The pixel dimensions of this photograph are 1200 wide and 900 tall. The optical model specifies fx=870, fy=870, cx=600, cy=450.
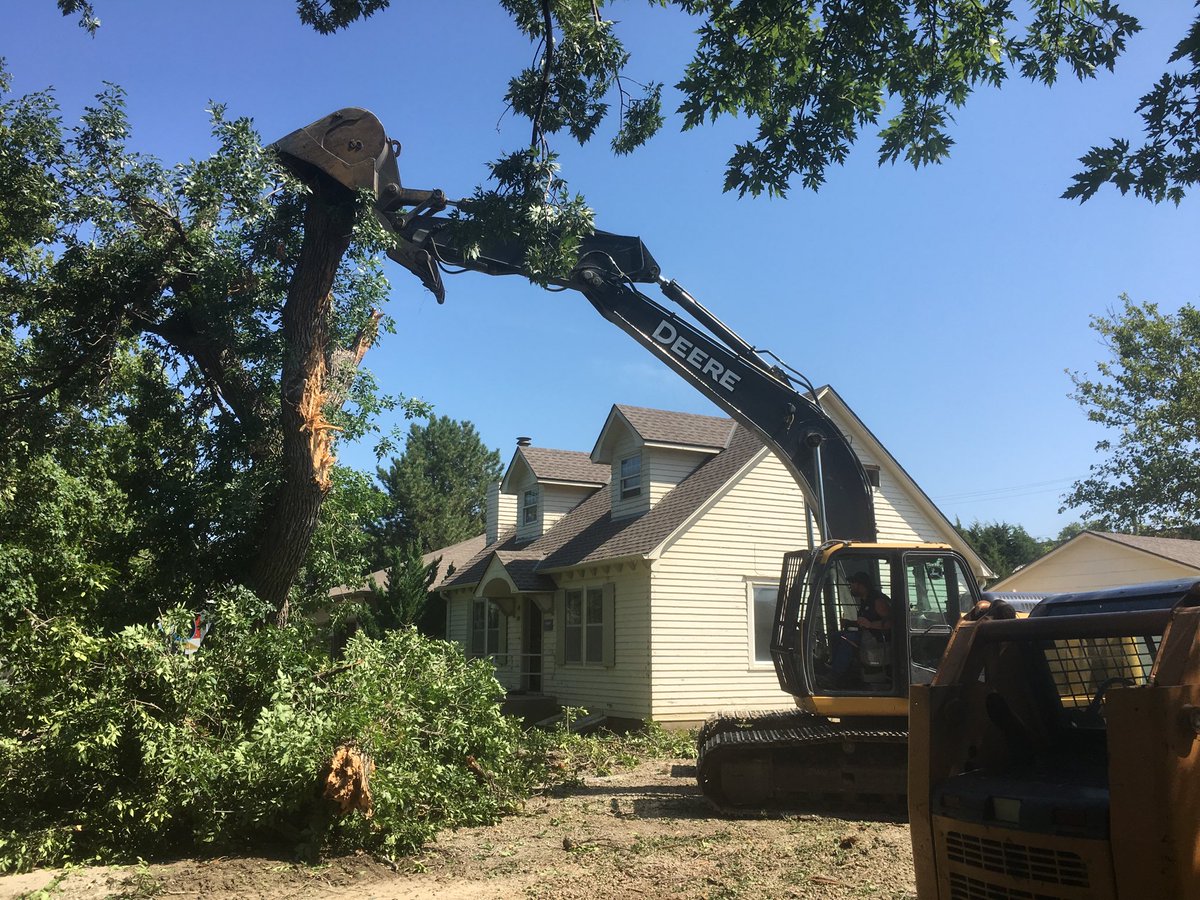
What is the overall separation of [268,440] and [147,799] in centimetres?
377

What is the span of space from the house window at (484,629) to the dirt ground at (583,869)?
45.9ft

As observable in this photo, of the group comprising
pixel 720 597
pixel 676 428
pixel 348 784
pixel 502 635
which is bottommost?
pixel 348 784

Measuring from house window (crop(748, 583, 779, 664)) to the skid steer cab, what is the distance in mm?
12425

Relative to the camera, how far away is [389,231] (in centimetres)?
923

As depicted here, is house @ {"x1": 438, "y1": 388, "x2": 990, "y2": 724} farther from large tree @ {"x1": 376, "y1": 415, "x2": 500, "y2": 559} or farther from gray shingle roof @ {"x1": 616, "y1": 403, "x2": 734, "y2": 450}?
large tree @ {"x1": 376, "y1": 415, "x2": 500, "y2": 559}

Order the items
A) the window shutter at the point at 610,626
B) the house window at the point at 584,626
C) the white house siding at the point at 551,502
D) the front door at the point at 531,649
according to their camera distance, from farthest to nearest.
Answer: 1. the white house siding at the point at 551,502
2. the front door at the point at 531,649
3. the house window at the point at 584,626
4. the window shutter at the point at 610,626

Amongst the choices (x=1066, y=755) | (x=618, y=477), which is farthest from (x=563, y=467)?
(x=1066, y=755)

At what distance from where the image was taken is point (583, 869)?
255 inches

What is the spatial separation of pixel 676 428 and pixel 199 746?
44.6 feet

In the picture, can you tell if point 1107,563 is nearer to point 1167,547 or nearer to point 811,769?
point 1167,547

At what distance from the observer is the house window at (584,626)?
17284 millimetres

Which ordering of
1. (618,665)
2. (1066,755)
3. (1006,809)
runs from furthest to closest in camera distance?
1. (618,665)
2. (1066,755)
3. (1006,809)

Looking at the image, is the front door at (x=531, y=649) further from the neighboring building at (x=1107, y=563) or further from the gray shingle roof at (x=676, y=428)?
the neighboring building at (x=1107, y=563)

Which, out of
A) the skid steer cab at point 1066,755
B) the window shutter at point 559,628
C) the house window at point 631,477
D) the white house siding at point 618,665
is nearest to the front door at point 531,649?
the white house siding at point 618,665
